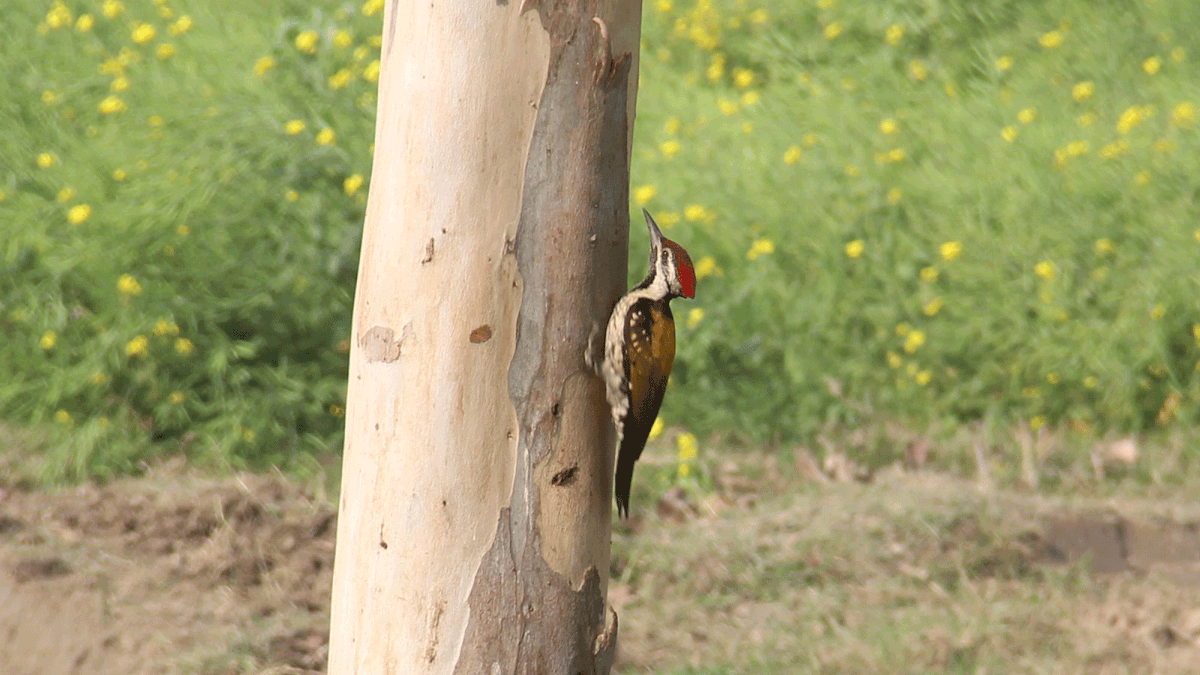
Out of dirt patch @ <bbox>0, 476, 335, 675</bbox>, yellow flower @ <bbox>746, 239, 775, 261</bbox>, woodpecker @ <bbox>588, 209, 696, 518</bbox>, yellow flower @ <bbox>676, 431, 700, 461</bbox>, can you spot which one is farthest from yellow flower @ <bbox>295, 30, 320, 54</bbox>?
woodpecker @ <bbox>588, 209, 696, 518</bbox>

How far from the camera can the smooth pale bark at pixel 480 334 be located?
99.6 inches

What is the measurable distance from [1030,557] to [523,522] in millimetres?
3102

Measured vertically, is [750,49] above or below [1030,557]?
above

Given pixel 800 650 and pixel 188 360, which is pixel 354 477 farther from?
pixel 188 360

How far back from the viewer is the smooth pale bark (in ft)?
8.30

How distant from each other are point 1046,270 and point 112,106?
466 cm

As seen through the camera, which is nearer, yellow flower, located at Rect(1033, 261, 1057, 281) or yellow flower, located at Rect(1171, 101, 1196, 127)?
yellow flower, located at Rect(1033, 261, 1057, 281)

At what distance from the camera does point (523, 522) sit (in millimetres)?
2580

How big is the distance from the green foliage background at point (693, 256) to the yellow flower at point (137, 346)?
20 millimetres

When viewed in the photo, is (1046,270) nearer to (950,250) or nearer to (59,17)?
(950,250)

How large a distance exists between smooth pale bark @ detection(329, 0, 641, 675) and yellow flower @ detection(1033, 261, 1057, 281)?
12.3 feet

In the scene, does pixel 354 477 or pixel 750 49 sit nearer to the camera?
pixel 354 477

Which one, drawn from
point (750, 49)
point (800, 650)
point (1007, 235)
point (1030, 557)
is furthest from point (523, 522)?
point (750, 49)

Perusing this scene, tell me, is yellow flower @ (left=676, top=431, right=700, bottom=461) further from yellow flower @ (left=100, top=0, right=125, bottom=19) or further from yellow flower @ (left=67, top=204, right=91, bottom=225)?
yellow flower @ (left=100, top=0, right=125, bottom=19)
